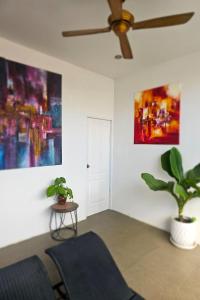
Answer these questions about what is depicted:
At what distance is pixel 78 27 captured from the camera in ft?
7.91

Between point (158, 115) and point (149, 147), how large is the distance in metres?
0.62

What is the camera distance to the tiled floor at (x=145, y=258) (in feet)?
6.76

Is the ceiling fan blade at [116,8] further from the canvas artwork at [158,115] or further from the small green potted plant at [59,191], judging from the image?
the small green potted plant at [59,191]

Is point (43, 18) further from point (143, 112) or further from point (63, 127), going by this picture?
point (143, 112)

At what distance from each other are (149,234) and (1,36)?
3.81 metres

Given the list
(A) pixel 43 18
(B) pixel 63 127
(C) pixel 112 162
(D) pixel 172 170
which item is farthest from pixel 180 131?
(A) pixel 43 18

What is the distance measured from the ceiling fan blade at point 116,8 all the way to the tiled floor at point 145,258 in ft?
8.69

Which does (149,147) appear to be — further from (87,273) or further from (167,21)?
(87,273)

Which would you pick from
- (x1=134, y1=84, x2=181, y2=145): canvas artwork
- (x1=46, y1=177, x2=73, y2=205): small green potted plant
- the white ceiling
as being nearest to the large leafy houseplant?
(x1=134, y1=84, x2=181, y2=145): canvas artwork

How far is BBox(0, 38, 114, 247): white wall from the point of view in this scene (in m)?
2.86

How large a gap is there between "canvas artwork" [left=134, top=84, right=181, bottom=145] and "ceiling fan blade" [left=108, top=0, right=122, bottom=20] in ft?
6.51

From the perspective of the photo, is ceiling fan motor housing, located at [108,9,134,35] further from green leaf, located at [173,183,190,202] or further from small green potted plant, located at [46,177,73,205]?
small green potted plant, located at [46,177,73,205]

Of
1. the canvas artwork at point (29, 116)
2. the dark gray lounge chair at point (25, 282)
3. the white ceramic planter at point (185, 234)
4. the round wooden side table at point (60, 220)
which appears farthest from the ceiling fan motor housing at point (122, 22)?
the white ceramic planter at point (185, 234)

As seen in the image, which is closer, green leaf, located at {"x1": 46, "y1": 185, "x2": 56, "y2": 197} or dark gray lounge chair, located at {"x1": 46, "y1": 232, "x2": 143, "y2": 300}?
dark gray lounge chair, located at {"x1": 46, "y1": 232, "x2": 143, "y2": 300}
